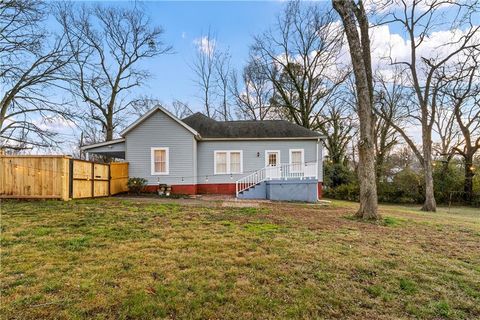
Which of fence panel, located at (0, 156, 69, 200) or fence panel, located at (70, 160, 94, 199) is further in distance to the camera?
fence panel, located at (70, 160, 94, 199)

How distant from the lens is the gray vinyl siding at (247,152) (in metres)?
16.8

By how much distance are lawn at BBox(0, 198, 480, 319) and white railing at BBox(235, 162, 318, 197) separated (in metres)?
8.29

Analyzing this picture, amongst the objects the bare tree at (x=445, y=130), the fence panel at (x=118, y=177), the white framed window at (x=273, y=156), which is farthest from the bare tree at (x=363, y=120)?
the bare tree at (x=445, y=130)

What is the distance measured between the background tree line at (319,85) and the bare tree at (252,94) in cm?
11

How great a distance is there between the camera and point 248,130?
1777cm

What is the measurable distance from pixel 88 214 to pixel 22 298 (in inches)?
199

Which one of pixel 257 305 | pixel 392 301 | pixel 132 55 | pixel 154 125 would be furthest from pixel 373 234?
pixel 132 55

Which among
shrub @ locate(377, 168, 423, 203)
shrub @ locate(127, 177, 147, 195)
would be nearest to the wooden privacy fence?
shrub @ locate(127, 177, 147, 195)

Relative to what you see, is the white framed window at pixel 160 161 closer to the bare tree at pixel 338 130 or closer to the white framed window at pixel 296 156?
the white framed window at pixel 296 156

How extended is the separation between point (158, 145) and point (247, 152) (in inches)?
205

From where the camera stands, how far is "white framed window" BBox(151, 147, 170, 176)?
50.8 feet

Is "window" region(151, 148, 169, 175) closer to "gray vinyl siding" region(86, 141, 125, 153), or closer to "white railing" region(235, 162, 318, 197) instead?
"gray vinyl siding" region(86, 141, 125, 153)

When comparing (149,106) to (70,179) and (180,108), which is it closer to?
(180,108)

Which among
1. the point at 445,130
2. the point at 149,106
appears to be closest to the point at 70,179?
the point at 149,106
